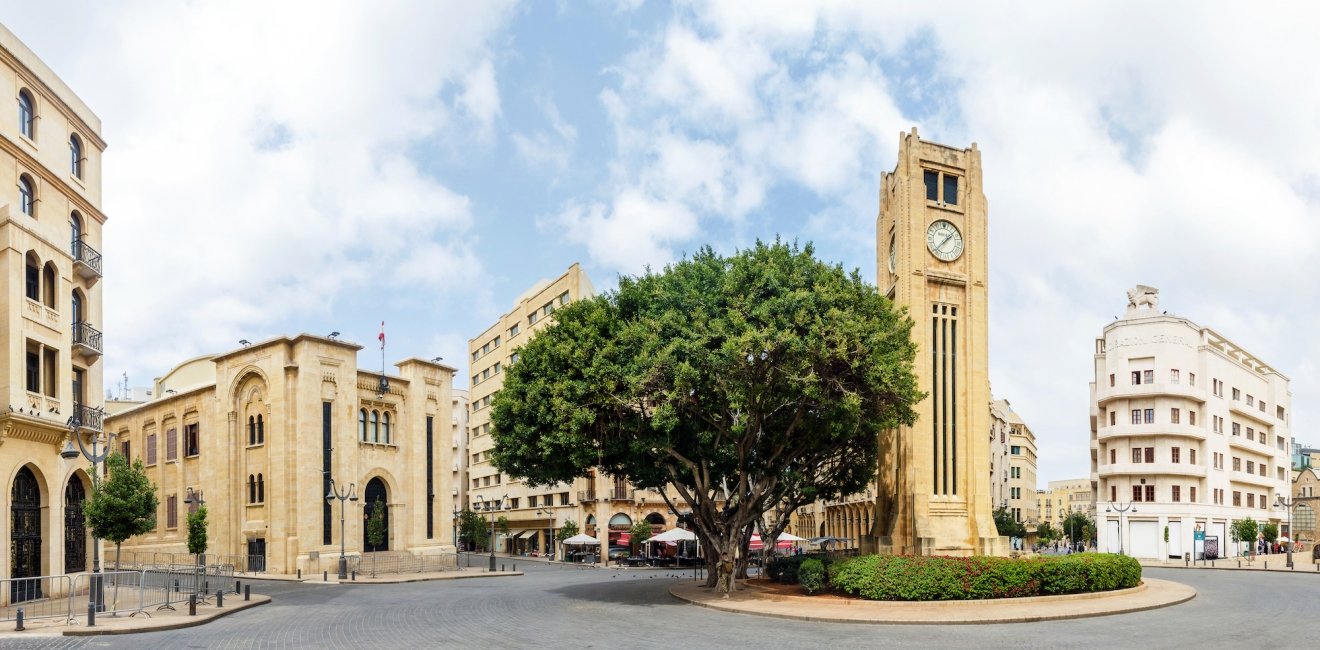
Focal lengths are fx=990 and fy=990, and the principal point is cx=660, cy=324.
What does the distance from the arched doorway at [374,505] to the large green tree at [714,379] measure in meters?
23.9

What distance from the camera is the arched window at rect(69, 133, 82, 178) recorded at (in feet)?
120

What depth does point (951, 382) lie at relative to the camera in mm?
38312

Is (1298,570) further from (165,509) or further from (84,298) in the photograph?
(165,509)

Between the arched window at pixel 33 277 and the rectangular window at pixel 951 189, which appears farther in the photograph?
the rectangular window at pixel 951 189

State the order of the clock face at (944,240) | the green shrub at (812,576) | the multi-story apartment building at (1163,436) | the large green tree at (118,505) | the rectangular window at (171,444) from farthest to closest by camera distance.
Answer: the multi-story apartment building at (1163,436) < the rectangular window at (171,444) < the clock face at (944,240) < the large green tree at (118,505) < the green shrub at (812,576)

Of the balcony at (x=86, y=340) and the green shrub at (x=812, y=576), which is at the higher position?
the balcony at (x=86, y=340)

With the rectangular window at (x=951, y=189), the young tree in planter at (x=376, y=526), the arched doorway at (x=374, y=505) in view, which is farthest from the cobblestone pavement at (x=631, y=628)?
the arched doorway at (x=374, y=505)

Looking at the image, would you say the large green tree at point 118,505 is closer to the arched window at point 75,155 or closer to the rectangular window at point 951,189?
the arched window at point 75,155

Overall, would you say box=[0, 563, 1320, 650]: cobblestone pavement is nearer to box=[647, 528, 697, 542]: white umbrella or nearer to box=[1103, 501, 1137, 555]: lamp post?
box=[647, 528, 697, 542]: white umbrella

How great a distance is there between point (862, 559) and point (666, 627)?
28.4 ft

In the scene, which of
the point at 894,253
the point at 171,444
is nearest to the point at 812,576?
the point at 894,253

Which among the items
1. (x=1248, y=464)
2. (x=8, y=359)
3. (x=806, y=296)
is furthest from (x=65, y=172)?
(x=1248, y=464)

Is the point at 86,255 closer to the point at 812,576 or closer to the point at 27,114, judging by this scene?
the point at 27,114

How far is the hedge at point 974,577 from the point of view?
2798 centimetres
